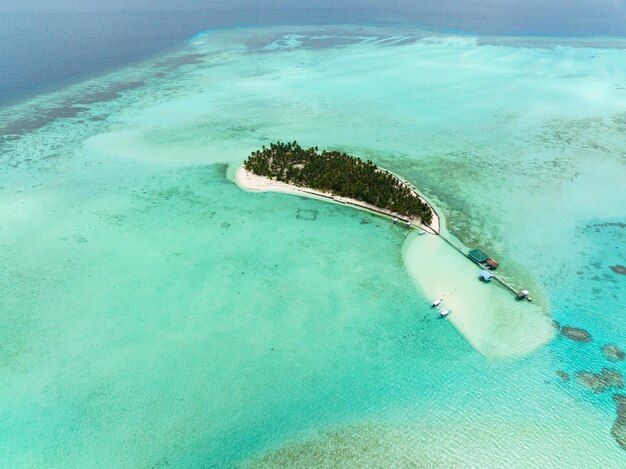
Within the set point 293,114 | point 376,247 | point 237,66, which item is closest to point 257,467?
point 376,247

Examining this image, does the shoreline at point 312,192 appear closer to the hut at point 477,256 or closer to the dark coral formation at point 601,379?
A: the hut at point 477,256

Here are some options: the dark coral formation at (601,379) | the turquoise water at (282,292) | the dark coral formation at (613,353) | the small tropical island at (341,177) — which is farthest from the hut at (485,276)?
the dark coral formation at (601,379)

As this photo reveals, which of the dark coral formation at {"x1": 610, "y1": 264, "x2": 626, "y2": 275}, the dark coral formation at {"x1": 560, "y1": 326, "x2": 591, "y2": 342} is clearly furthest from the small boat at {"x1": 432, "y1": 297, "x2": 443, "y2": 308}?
the dark coral formation at {"x1": 610, "y1": 264, "x2": 626, "y2": 275}

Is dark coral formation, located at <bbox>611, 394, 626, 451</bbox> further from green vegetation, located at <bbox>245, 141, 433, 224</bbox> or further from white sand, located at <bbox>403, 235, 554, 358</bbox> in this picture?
green vegetation, located at <bbox>245, 141, 433, 224</bbox>

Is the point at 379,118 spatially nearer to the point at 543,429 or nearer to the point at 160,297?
the point at 160,297

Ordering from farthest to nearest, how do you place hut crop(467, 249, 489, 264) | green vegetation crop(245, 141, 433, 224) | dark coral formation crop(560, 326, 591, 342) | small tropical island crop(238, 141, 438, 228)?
green vegetation crop(245, 141, 433, 224) → small tropical island crop(238, 141, 438, 228) → hut crop(467, 249, 489, 264) → dark coral formation crop(560, 326, 591, 342)

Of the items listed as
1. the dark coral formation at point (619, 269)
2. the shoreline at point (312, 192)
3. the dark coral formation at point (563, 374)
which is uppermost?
the shoreline at point (312, 192)

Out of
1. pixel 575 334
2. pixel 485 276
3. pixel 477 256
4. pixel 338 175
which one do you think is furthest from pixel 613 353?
pixel 338 175
